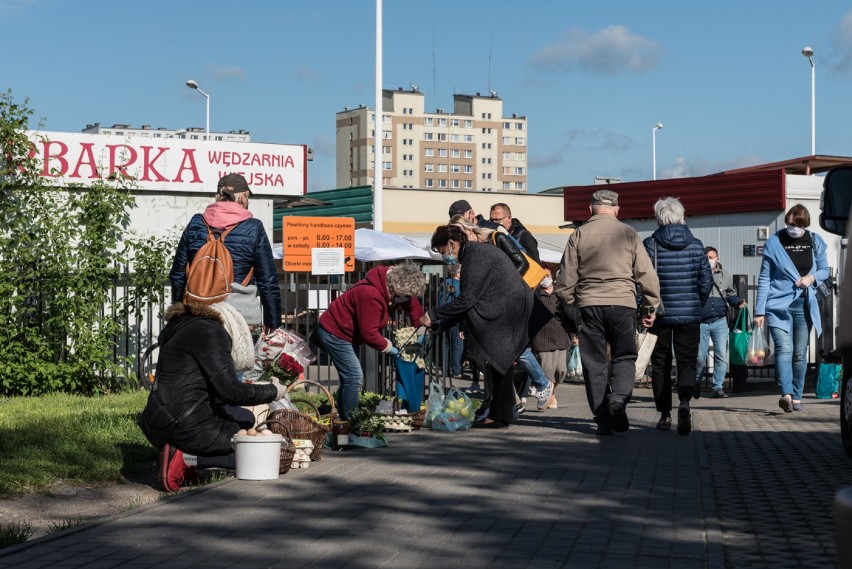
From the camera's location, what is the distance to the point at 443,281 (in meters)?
15.4

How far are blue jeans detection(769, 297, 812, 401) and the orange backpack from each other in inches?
265

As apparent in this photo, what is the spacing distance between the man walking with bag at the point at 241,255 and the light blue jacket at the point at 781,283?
19.0ft

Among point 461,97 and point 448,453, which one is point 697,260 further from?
point 461,97

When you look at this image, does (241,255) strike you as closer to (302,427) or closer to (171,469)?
(302,427)

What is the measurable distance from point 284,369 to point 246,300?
0.57 m

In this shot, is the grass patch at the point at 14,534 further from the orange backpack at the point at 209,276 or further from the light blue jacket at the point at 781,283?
the light blue jacket at the point at 781,283

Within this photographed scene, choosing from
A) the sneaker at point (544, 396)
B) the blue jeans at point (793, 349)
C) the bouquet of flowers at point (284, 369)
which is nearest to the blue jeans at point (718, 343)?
the blue jeans at point (793, 349)

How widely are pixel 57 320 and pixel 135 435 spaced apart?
4.70 metres

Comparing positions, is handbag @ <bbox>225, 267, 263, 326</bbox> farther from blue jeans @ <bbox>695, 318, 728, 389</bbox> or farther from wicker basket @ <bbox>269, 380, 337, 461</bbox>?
blue jeans @ <bbox>695, 318, 728, 389</bbox>

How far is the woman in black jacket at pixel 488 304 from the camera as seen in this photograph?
1160cm

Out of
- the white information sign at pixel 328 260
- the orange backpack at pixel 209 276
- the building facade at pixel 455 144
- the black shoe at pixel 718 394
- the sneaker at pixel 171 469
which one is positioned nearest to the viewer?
the orange backpack at pixel 209 276

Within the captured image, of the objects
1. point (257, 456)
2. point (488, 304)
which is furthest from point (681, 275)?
point (257, 456)

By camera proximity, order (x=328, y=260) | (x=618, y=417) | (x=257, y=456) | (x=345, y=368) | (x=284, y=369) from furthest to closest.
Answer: (x=328, y=260), (x=345, y=368), (x=618, y=417), (x=284, y=369), (x=257, y=456)

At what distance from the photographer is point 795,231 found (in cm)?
1371
